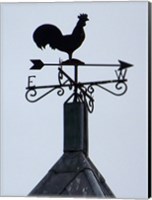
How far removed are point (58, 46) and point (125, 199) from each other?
64cm

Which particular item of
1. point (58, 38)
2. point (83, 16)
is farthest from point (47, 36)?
point (83, 16)

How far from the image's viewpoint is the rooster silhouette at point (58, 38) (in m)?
2.35

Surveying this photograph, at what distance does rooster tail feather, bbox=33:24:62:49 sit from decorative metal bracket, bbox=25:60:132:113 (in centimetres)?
7

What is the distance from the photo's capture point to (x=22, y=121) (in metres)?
2.39

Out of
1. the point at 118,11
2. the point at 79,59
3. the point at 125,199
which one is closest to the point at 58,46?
the point at 79,59

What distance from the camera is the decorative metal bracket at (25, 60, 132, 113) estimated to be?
7.59ft

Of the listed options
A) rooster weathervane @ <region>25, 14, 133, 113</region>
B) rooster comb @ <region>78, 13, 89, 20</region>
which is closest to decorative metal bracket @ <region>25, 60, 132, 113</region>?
rooster weathervane @ <region>25, 14, 133, 113</region>

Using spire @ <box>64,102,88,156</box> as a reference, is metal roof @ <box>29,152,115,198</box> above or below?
below

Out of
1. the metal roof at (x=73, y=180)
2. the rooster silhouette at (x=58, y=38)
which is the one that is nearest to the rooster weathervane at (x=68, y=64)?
the rooster silhouette at (x=58, y=38)

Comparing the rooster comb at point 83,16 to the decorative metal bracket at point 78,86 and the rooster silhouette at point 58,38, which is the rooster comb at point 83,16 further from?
the decorative metal bracket at point 78,86

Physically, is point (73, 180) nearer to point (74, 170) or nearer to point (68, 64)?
point (74, 170)

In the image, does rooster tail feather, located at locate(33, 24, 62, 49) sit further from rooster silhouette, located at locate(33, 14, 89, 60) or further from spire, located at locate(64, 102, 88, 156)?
spire, located at locate(64, 102, 88, 156)

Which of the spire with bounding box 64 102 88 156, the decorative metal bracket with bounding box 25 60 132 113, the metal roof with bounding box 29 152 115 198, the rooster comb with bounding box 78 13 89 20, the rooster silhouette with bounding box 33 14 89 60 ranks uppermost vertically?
the rooster comb with bounding box 78 13 89 20

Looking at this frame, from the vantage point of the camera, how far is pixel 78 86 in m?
2.36
